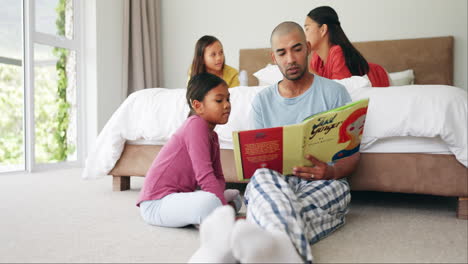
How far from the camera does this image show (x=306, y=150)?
140 cm

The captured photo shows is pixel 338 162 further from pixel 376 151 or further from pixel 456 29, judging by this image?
pixel 456 29

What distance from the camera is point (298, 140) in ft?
4.41

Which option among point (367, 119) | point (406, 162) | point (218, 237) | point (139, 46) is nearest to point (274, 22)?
point (139, 46)

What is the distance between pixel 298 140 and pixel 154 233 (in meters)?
0.59

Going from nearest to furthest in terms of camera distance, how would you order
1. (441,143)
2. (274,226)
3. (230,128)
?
(274,226)
(441,143)
(230,128)

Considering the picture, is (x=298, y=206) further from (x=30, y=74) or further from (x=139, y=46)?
(x=139, y=46)

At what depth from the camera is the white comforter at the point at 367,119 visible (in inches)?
62.2

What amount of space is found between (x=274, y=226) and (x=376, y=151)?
3.02 feet

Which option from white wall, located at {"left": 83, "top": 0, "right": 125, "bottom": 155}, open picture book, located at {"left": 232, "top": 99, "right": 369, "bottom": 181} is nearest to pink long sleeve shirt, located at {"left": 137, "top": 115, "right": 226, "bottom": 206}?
open picture book, located at {"left": 232, "top": 99, "right": 369, "bottom": 181}

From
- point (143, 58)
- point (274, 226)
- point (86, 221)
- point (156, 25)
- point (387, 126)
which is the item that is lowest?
point (86, 221)

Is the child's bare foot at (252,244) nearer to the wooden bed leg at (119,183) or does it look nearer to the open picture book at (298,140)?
the open picture book at (298,140)

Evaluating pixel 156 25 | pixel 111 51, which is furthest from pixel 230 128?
pixel 156 25

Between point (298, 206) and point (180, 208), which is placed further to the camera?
point (180, 208)

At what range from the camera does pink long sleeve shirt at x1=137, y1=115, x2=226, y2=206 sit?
1.40 m
